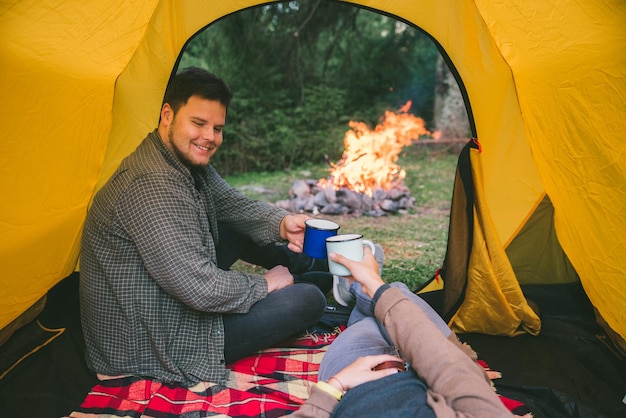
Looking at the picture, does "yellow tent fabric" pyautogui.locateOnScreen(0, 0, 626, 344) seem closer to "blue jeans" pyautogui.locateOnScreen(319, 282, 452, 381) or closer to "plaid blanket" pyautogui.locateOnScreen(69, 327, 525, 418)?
"plaid blanket" pyautogui.locateOnScreen(69, 327, 525, 418)

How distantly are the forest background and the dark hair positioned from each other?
146 inches

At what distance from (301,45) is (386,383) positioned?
7.04 metres

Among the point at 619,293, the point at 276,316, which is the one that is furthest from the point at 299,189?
the point at 619,293

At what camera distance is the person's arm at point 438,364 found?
1117mm

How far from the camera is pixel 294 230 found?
96.1 inches

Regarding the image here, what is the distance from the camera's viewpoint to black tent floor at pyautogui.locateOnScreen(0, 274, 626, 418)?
1.90 meters

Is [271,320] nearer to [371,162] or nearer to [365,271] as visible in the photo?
[365,271]

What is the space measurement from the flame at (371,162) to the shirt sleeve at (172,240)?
350cm

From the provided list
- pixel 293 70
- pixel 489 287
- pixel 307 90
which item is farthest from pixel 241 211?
pixel 307 90

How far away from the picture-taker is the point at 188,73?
6.74 feet

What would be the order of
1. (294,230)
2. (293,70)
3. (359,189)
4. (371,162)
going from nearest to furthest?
(294,230), (359,189), (371,162), (293,70)

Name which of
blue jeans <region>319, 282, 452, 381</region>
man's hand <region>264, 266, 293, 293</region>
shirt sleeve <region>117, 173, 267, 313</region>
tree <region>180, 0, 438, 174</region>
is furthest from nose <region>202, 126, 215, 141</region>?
tree <region>180, 0, 438, 174</region>

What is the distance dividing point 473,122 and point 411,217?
260cm

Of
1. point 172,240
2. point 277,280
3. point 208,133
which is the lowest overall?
point 277,280
